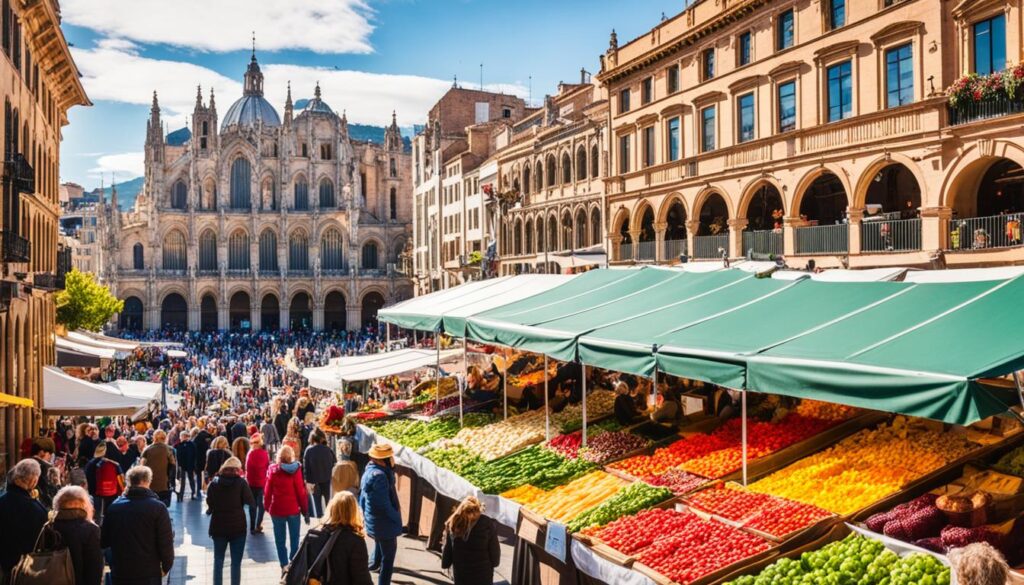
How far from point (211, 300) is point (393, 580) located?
70930 mm

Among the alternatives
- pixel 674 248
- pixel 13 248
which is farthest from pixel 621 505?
pixel 674 248

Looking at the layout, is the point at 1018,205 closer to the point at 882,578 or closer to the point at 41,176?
the point at 882,578

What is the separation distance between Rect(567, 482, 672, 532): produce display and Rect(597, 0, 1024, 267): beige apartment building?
1205 cm

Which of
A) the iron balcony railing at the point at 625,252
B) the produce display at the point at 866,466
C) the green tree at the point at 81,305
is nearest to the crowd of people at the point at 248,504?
the produce display at the point at 866,466

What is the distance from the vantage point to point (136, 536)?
7.17 meters

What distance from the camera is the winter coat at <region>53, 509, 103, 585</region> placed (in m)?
6.62

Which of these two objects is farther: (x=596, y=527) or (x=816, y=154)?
(x=816, y=154)

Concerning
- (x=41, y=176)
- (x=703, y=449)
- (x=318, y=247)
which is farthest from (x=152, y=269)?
(x=703, y=449)

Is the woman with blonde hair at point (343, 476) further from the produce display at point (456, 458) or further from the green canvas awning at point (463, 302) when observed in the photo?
the green canvas awning at point (463, 302)

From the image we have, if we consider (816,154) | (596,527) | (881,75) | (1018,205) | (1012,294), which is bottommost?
(596,527)

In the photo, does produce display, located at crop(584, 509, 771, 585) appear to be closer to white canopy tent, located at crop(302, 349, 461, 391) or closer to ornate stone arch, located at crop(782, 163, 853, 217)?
white canopy tent, located at crop(302, 349, 461, 391)

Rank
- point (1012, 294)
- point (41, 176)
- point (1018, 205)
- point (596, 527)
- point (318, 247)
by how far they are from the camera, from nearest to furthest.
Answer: point (1012, 294), point (596, 527), point (1018, 205), point (41, 176), point (318, 247)

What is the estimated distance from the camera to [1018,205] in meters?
19.3

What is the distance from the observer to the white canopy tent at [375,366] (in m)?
17.8
